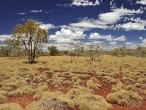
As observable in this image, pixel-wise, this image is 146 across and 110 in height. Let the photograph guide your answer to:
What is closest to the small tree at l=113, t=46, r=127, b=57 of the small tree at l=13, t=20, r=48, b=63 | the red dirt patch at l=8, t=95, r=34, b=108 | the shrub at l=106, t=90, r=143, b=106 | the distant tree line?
the distant tree line

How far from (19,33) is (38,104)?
5258cm

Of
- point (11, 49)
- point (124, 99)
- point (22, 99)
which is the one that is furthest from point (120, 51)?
point (22, 99)

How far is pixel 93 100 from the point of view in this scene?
18.8m

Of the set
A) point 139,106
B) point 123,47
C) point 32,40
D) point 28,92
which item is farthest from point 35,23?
point 123,47

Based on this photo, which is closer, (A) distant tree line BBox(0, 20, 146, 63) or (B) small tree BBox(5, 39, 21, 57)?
(A) distant tree line BBox(0, 20, 146, 63)

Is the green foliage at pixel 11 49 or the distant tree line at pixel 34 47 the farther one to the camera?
the green foliage at pixel 11 49

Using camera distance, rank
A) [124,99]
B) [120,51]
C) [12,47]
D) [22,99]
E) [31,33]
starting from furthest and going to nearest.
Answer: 1. [120,51]
2. [12,47]
3. [31,33]
4. [22,99]
5. [124,99]

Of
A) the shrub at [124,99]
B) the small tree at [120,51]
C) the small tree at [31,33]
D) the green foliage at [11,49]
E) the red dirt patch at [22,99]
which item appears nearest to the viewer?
the red dirt patch at [22,99]

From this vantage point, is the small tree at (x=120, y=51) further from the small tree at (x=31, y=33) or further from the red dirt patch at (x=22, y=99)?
the red dirt patch at (x=22, y=99)

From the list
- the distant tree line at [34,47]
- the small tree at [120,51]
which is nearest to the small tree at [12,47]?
the distant tree line at [34,47]

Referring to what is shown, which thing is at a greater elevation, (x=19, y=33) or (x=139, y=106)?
(x=19, y=33)

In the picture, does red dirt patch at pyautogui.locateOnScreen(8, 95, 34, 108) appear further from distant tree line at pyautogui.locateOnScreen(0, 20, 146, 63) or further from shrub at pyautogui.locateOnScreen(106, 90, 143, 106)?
distant tree line at pyautogui.locateOnScreen(0, 20, 146, 63)

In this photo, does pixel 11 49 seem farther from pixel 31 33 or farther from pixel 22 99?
pixel 22 99

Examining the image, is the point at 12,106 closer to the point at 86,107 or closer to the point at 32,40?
the point at 86,107
